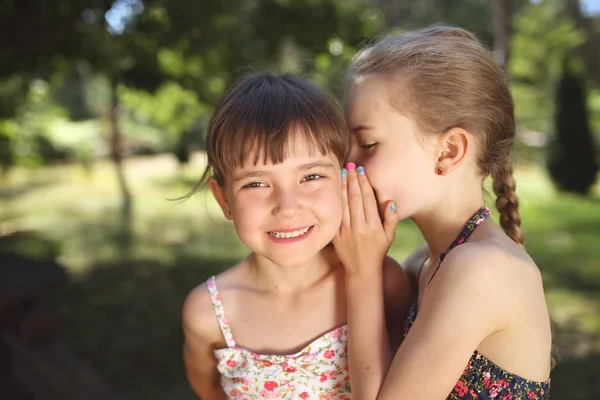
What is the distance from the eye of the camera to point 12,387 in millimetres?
3766

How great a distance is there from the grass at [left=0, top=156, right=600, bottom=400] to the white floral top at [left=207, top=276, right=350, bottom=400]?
0.76m

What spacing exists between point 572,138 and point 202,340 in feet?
37.2

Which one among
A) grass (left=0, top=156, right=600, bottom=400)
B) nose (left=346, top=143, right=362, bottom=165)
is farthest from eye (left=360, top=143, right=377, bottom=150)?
grass (left=0, top=156, right=600, bottom=400)

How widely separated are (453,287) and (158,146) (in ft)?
Answer: 63.5

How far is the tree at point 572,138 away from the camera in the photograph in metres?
11.4

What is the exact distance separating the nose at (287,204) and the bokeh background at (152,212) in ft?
1.78

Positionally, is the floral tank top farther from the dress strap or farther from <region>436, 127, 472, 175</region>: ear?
the dress strap

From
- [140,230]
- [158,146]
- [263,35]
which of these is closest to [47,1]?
[263,35]

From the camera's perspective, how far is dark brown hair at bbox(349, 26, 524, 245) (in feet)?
5.31

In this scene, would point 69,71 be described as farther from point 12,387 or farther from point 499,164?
point 499,164

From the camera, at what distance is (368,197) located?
163 cm

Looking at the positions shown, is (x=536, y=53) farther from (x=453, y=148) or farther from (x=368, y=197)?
(x=368, y=197)

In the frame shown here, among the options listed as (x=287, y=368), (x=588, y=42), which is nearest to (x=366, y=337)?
(x=287, y=368)

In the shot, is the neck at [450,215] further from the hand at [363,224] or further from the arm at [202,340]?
the arm at [202,340]
